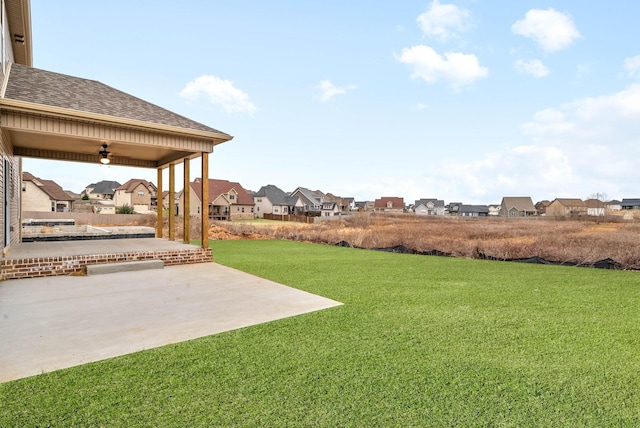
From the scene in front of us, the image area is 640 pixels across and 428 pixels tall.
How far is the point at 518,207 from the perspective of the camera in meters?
77.1

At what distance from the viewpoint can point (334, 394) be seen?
2.53m

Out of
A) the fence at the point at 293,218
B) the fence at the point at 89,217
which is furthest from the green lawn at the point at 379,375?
the fence at the point at 293,218

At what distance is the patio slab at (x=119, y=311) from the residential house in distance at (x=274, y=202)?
170 ft

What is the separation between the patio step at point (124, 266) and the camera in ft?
23.5

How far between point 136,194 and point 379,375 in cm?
5766

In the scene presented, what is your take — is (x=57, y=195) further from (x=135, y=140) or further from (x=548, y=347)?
(x=548, y=347)

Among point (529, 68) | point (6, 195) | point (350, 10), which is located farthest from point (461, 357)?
point (529, 68)

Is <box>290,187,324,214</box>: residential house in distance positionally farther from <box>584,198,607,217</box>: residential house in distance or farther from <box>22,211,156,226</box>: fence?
<box>584,198,607,217</box>: residential house in distance

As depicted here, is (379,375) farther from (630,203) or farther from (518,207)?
(630,203)

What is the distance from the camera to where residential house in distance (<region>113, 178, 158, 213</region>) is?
172 ft

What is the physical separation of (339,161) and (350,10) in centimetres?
2177

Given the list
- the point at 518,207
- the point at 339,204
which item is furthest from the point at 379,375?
the point at 518,207

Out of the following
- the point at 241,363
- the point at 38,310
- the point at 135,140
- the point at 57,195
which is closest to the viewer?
the point at 241,363

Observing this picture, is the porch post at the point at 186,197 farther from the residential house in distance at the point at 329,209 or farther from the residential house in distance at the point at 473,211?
the residential house in distance at the point at 473,211
